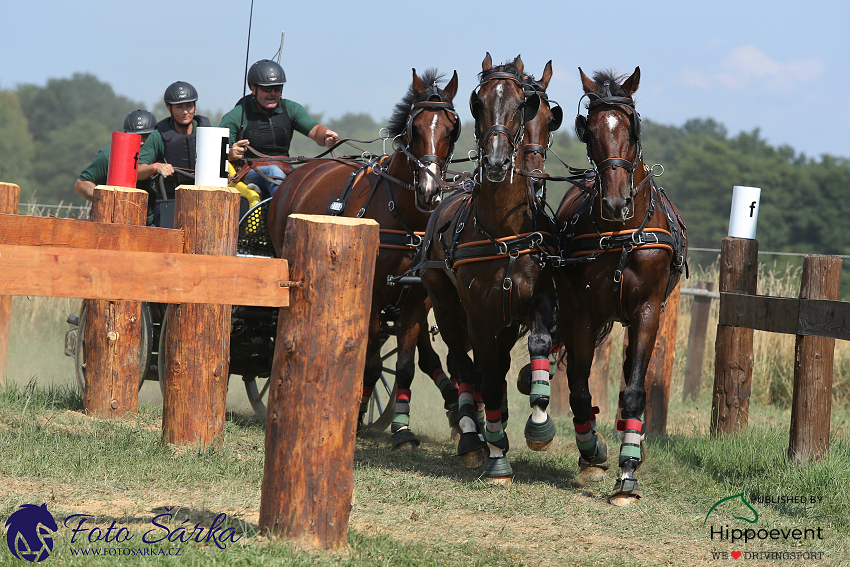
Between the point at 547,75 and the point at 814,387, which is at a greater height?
the point at 547,75

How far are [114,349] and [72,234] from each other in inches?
79.3

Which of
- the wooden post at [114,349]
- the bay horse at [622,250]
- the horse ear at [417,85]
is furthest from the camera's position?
the wooden post at [114,349]

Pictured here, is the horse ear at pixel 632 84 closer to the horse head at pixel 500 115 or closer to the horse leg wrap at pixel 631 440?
the horse head at pixel 500 115

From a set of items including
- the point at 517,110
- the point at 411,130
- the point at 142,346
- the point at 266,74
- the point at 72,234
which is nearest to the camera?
the point at 72,234

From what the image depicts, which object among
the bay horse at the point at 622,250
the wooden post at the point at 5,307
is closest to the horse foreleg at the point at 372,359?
the bay horse at the point at 622,250

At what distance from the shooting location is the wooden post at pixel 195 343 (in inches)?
209

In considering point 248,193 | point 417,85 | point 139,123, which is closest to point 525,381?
point 417,85

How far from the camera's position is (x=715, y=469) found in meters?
5.58

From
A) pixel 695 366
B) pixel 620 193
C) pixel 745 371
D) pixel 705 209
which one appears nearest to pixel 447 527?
pixel 620 193

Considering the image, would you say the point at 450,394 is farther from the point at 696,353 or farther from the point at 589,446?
the point at 696,353

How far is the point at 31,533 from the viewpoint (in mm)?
3266

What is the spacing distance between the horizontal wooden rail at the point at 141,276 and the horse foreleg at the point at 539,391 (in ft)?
6.89

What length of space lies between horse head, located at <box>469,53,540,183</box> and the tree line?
21291mm

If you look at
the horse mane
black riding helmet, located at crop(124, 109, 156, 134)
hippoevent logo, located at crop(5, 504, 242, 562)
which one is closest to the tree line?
black riding helmet, located at crop(124, 109, 156, 134)
